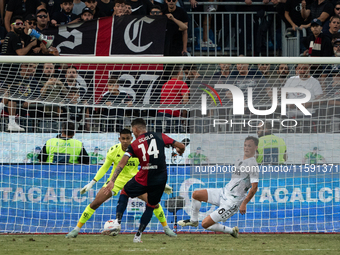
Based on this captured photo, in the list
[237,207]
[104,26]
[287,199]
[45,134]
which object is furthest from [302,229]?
[104,26]

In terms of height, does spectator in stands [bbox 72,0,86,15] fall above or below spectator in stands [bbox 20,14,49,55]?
above

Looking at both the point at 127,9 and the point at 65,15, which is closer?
the point at 127,9

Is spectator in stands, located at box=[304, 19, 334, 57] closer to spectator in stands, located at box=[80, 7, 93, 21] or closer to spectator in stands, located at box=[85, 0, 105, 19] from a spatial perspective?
spectator in stands, located at box=[85, 0, 105, 19]

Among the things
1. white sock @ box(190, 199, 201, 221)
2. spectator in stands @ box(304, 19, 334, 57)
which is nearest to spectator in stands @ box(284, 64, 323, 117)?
spectator in stands @ box(304, 19, 334, 57)

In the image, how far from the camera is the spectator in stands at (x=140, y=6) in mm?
9961

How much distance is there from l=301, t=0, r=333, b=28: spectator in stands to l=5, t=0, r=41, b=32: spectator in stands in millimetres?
5721

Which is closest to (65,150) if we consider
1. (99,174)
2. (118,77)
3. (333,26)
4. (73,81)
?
(99,174)

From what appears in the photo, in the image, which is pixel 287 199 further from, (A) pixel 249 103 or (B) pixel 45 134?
(B) pixel 45 134

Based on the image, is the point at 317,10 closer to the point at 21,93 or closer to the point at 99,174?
the point at 99,174

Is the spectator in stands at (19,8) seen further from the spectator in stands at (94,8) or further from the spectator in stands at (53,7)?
the spectator in stands at (94,8)

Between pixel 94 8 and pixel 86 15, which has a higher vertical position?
pixel 94 8

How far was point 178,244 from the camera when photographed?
6438 mm

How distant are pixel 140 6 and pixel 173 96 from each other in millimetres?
2970

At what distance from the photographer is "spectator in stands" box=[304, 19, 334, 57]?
903 cm
